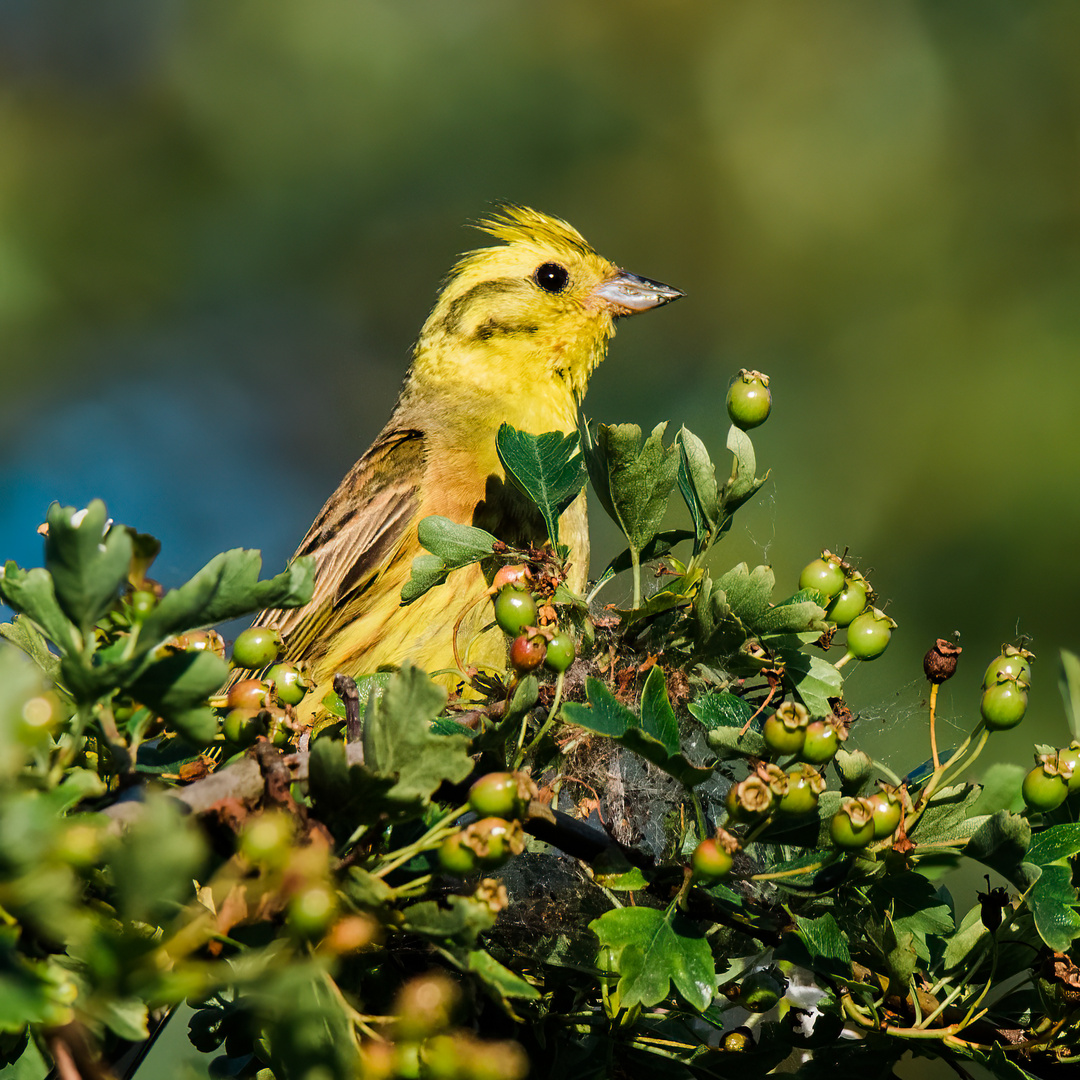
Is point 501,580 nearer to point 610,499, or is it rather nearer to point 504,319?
point 610,499

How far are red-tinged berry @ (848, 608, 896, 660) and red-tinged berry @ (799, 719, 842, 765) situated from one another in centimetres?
28

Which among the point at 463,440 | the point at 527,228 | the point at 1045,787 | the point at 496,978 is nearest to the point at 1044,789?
the point at 1045,787

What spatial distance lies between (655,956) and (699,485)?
0.48 meters

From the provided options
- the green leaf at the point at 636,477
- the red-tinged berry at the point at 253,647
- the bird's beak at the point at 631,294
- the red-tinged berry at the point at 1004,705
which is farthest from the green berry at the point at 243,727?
the bird's beak at the point at 631,294

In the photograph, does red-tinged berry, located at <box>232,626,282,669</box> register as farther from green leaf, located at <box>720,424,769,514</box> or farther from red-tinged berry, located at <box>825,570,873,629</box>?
red-tinged berry, located at <box>825,570,873,629</box>

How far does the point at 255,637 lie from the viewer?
120 centimetres

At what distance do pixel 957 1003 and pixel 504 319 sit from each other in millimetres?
2740

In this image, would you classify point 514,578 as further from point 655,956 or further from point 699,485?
point 655,956

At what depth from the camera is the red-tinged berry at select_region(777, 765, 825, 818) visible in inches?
36.4

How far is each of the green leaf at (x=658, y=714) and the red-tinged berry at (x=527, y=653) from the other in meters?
0.10

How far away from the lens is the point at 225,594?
2.68 ft

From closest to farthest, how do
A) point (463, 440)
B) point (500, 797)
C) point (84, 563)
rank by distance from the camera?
point (84, 563), point (500, 797), point (463, 440)

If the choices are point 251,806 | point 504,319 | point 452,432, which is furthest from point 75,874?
point 504,319

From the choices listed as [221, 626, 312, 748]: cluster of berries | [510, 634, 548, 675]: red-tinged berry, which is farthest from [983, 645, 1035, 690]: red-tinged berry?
[221, 626, 312, 748]: cluster of berries
